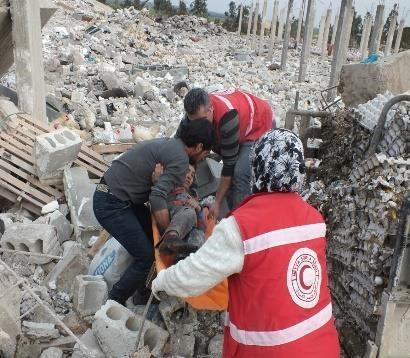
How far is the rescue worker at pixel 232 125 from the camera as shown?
3.62 meters

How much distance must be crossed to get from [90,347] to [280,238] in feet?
6.07

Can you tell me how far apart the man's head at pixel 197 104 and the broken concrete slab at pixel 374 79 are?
221 centimetres

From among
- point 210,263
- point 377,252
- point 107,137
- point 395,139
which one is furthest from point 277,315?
point 107,137

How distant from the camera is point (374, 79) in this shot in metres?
5.02

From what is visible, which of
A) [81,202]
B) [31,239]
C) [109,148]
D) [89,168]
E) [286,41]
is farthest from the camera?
[286,41]

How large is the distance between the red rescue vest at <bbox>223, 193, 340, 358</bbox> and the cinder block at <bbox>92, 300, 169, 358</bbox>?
119 cm

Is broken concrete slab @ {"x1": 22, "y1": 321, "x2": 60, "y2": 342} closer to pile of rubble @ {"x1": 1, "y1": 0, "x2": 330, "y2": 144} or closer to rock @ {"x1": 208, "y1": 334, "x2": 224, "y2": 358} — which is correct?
rock @ {"x1": 208, "y1": 334, "x2": 224, "y2": 358}

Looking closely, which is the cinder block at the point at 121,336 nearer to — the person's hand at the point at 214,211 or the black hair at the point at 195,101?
the person's hand at the point at 214,211

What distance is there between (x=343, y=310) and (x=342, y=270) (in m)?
0.24

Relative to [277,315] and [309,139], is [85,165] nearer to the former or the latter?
[309,139]

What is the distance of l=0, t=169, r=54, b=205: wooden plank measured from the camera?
5133 mm

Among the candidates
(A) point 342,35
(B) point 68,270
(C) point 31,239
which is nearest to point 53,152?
(C) point 31,239

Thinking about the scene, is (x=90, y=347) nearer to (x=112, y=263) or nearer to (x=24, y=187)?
(x=112, y=263)

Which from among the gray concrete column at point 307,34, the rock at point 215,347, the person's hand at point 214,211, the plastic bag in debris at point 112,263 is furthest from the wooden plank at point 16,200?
the gray concrete column at point 307,34
